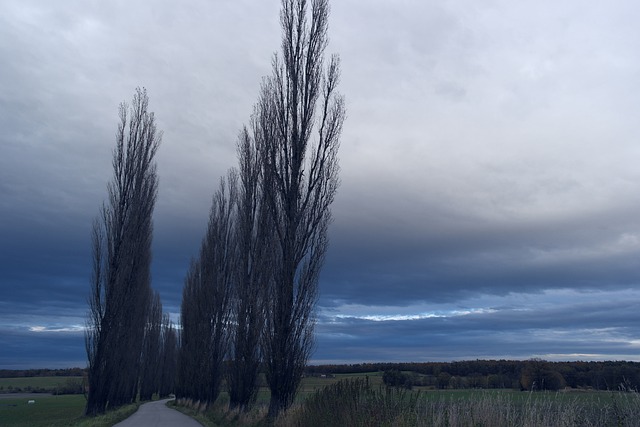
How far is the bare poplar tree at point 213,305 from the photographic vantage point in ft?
105

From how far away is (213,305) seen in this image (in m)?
33.0

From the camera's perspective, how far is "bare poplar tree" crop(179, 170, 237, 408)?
31.9 metres

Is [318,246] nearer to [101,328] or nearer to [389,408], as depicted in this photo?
[389,408]

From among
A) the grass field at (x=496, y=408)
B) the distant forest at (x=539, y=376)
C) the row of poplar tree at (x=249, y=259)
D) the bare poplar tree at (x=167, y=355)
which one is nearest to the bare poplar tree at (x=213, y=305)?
the row of poplar tree at (x=249, y=259)

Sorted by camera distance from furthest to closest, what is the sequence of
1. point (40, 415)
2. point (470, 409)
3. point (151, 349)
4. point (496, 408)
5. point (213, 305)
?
point (151, 349) < point (40, 415) < point (213, 305) < point (470, 409) < point (496, 408)

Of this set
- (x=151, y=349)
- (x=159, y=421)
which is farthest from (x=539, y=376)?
(x=151, y=349)

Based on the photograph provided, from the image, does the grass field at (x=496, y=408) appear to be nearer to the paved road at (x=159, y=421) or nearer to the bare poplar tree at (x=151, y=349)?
the paved road at (x=159, y=421)

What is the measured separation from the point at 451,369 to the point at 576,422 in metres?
13.0

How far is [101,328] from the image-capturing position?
28469mm

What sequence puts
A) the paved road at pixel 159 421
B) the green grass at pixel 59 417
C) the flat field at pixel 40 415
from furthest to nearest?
the flat field at pixel 40 415 < the green grass at pixel 59 417 < the paved road at pixel 159 421

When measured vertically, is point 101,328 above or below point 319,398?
above

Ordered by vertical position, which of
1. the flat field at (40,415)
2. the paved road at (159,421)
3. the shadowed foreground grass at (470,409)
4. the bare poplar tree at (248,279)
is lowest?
the flat field at (40,415)

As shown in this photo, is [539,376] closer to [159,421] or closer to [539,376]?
[539,376]

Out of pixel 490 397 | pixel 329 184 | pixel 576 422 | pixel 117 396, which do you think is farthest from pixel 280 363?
pixel 117 396
